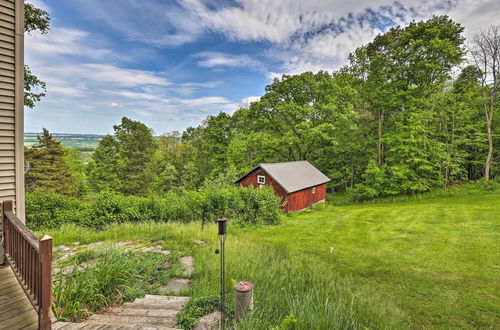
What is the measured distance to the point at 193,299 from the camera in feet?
10.6

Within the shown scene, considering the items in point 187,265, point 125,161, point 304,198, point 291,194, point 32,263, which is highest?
point 125,161

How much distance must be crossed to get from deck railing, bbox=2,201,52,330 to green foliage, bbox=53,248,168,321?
29 cm

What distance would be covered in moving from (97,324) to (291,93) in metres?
22.7

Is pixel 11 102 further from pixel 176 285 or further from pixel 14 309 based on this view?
pixel 176 285

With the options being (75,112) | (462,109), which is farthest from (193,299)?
(462,109)

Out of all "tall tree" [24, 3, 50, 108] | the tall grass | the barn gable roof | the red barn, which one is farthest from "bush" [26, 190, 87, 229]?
the barn gable roof

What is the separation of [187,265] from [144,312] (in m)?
2.09

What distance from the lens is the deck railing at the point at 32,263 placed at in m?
2.31

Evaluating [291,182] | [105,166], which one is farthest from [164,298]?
[105,166]

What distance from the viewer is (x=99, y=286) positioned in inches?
128

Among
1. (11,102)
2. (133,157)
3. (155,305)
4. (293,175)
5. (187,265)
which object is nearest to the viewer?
(155,305)

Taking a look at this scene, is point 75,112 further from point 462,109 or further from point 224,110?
point 462,109

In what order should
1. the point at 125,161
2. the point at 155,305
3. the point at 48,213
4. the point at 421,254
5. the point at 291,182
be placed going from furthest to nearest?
the point at 125,161 → the point at 291,182 → the point at 48,213 → the point at 421,254 → the point at 155,305

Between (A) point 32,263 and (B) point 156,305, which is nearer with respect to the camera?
(A) point 32,263
